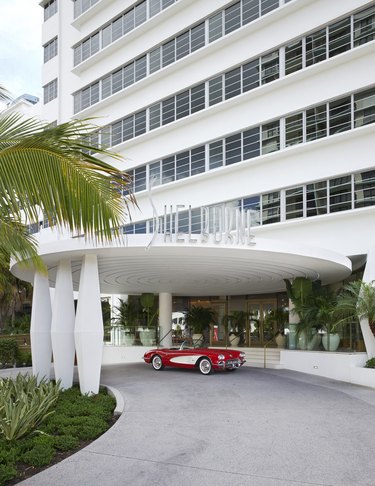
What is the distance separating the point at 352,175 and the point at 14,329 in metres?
26.7

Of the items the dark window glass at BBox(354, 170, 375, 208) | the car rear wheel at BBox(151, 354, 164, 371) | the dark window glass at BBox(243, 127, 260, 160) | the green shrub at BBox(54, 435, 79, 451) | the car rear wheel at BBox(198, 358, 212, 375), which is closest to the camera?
the green shrub at BBox(54, 435, 79, 451)

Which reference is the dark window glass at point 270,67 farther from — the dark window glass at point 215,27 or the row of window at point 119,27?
the row of window at point 119,27

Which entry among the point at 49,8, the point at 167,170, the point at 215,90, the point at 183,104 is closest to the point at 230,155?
the point at 215,90

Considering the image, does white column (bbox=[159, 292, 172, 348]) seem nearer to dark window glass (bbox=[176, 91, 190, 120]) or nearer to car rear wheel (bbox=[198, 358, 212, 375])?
car rear wheel (bbox=[198, 358, 212, 375])

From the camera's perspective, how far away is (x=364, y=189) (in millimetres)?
23547

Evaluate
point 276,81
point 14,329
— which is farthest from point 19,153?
point 14,329

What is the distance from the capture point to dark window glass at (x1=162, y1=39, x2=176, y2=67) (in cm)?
3279

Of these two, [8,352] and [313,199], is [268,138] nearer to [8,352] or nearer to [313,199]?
[313,199]

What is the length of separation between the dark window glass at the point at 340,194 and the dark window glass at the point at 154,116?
13268 mm

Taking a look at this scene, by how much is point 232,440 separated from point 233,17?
83.2ft

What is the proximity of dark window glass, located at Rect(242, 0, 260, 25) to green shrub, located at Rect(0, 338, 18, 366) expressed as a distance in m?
20.9

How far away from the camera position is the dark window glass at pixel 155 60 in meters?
33.8

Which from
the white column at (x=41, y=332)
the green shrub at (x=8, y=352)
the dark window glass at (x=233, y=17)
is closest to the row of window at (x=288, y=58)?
the dark window glass at (x=233, y=17)

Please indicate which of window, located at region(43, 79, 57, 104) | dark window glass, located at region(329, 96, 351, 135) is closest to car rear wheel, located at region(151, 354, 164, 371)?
dark window glass, located at region(329, 96, 351, 135)
